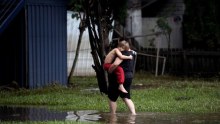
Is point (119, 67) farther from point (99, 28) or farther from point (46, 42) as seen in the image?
point (46, 42)

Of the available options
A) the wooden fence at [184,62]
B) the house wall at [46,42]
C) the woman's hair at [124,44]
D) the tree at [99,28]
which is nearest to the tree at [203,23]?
the wooden fence at [184,62]

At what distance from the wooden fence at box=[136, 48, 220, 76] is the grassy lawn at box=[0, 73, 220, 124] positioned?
6.01 meters

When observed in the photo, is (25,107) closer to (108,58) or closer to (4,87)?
(108,58)

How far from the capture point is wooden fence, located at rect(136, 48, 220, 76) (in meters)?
27.7

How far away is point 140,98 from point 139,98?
0.09 ft

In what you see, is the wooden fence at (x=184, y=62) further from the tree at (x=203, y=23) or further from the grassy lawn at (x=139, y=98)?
the grassy lawn at (x=139, y=98)

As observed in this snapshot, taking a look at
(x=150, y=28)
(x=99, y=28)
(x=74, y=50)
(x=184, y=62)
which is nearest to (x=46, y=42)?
(x=99, y=28)

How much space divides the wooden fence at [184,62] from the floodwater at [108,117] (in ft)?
42.4

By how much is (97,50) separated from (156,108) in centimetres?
374

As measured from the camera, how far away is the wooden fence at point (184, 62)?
2772cm

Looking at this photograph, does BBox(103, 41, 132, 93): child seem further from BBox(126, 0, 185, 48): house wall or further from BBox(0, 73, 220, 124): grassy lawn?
BBox(126, 0, 185, 48): house wall

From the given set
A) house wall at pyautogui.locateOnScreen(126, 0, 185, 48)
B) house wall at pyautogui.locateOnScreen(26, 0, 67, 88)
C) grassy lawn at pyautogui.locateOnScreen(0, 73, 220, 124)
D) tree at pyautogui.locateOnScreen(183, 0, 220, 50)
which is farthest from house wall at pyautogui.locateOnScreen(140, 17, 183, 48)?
house wall at pyautogui.locateOnScreen(26, 0, 67, 88)

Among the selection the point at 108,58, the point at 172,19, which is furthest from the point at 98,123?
the point at 172,19

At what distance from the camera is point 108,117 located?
46.2 feet
